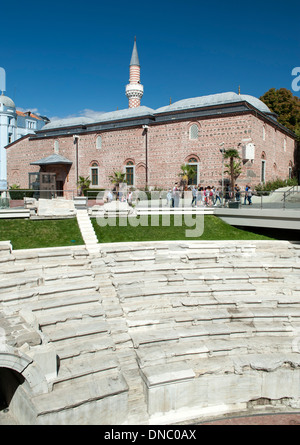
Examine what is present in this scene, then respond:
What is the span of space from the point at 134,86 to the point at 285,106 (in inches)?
627

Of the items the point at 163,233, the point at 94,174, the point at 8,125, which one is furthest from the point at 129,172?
the point at 8,125

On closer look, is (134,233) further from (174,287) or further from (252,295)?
(252,295)

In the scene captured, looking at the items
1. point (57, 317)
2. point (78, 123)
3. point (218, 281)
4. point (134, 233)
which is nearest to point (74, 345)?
point (57, 317)

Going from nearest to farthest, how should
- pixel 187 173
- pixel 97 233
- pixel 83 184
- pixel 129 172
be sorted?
pixel 97 233 → pixel 187 173 → pixel 129 172 → pixel 83 184

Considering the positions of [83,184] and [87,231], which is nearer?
[87,231]

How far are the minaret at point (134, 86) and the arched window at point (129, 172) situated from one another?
34.6ft

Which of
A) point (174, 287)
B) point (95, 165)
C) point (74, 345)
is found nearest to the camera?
point (74, 345)

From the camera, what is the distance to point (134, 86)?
34.5 m

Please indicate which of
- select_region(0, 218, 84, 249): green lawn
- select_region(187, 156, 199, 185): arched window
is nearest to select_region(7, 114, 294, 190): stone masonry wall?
select_region(187, 156, 199, 185): arched window

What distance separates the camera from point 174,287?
9508mm

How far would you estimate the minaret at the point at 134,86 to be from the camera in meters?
34.5

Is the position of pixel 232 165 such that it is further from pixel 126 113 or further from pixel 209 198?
pixel 126 113

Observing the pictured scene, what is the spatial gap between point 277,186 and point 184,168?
23.1 feet

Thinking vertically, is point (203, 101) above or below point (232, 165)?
above
